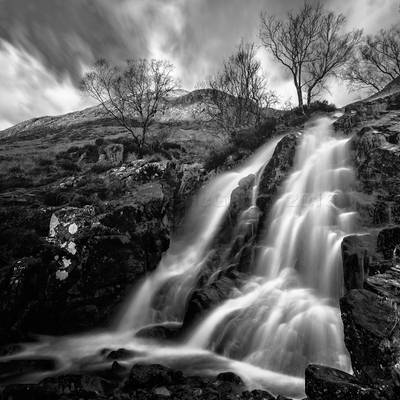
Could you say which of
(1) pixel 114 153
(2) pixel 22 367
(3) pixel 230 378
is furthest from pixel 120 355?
(1) pixel 114 153

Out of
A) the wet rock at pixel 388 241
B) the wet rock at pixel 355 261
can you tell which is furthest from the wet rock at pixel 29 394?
the wet rock at pixel 388 241

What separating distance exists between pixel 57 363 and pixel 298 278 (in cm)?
717

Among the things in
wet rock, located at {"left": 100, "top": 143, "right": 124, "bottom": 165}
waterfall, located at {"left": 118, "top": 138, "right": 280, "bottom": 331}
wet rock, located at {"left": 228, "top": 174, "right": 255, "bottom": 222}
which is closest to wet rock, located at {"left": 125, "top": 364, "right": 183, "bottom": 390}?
waterfall, located at {"left": 118, "top": 138, "right": 280, "bottom": 331}

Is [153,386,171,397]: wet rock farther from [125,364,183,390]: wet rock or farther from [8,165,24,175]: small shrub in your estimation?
[8,165,24,175]: small shrub

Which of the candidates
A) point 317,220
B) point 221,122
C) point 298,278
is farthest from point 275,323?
point 221,122

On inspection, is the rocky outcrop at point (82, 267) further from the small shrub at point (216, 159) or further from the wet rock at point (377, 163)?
the wet rock at point (377, 163)

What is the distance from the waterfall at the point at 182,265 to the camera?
34.1 ft

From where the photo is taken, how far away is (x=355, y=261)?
25.2ft

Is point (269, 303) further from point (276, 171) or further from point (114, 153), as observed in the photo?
point (114, 153)

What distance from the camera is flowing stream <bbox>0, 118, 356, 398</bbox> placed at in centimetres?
679

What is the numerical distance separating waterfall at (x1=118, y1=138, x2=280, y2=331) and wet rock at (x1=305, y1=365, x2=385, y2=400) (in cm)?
585

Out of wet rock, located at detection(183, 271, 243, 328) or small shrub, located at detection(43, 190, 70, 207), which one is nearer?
wet rock, located at detection(183, 271, 243, 328)

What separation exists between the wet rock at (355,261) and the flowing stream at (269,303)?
64cm

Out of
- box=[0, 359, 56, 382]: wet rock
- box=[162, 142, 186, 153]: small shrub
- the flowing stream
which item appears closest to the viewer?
the flowing stream
